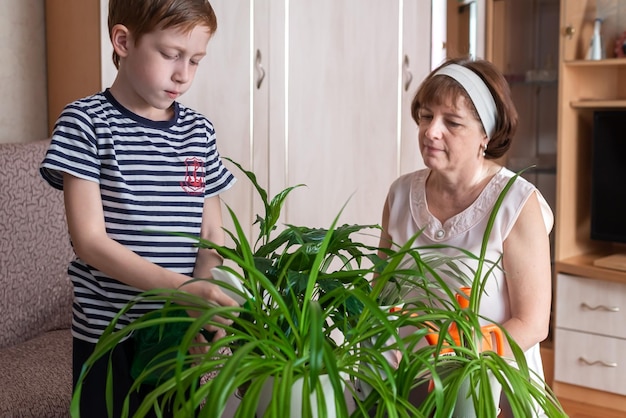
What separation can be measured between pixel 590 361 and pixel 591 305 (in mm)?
218

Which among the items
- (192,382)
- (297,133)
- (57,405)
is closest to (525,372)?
(192,382)

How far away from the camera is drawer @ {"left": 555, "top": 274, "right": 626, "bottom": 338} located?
3383mm

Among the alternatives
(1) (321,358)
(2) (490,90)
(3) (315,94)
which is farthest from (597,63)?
(1) (321,358)

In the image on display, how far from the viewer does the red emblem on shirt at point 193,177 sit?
1.47 metres

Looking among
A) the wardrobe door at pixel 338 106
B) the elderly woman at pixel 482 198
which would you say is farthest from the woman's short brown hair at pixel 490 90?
the wardrobe door at pixel 338 106

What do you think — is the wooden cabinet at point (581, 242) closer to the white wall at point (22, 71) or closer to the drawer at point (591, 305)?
the drawer at point (591, 305)

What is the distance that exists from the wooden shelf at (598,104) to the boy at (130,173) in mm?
2371

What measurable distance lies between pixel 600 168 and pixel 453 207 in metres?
1.82

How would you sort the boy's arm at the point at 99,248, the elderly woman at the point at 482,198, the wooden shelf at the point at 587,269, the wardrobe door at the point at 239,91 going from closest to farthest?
the boy's arm at the point at 99,248
the elderly woman at the point at 482,198
the wardrobe door at the point at 239,91
the wooden shelf at the point at 587,269

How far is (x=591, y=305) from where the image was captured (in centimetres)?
346

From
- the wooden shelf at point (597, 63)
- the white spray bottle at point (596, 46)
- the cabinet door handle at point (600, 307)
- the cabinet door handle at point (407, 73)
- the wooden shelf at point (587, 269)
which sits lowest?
the cabinet door handle at point (600, 307)

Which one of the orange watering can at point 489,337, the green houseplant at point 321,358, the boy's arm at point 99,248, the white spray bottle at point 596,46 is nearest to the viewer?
the green houseplant at point 321,358

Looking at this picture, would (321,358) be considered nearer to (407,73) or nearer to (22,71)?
(22,71)

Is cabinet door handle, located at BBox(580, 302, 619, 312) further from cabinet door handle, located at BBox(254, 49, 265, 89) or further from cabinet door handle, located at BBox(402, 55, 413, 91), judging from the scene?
cabinet door handle, located at BBox(254, 49, 265, 89)
